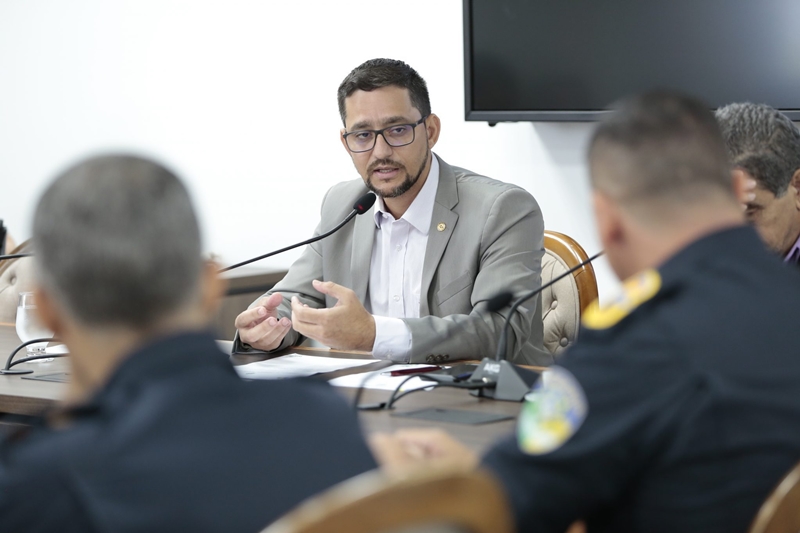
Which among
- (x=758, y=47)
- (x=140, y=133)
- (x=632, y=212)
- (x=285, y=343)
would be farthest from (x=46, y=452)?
(x=140, y=133)

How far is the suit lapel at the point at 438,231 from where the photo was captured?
257 centimetres

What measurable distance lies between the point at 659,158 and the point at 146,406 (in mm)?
628

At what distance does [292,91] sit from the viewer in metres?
4.20

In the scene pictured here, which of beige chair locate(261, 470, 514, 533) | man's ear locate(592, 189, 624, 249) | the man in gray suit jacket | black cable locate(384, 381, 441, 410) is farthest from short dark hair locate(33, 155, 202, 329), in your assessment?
the man in gray suit jacket

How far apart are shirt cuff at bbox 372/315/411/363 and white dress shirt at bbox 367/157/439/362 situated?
1.39ft

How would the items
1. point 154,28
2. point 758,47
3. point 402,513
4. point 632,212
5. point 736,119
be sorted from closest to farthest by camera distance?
point 402,513, point 632,212, point 736,119, point 758,47, point 154,28

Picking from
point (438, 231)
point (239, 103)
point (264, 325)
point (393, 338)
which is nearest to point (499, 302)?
point (393, 338)

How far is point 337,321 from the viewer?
217 centimetres

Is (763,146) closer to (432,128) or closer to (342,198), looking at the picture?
(432,128)

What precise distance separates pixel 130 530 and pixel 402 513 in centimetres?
23

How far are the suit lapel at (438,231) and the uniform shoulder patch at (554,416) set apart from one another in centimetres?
151

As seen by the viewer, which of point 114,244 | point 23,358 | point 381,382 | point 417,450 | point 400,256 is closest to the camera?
point 114,244

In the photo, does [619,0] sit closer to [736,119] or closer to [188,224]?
[736,119]

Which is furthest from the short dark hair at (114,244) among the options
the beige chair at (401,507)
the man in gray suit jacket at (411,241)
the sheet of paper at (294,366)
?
the man in gray suit jacket at (411,241)
